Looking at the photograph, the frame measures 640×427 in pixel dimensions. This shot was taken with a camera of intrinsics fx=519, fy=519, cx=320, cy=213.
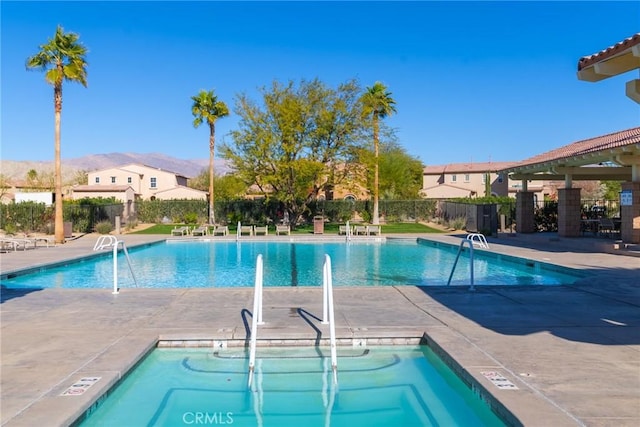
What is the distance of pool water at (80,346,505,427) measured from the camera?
4770mm

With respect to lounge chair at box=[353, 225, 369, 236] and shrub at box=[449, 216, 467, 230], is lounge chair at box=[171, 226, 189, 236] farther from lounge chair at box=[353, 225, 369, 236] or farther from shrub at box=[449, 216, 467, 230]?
shrub at box=[449, 216, 467, 230]

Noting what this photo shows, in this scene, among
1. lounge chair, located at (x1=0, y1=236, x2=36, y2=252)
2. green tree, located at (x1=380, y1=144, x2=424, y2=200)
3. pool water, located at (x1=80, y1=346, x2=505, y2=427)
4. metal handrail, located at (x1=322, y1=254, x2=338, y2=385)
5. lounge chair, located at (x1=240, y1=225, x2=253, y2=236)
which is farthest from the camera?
green tree, located at (x1=380, y1=144, x2=424, y2=200)

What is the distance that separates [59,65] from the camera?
76.9ft

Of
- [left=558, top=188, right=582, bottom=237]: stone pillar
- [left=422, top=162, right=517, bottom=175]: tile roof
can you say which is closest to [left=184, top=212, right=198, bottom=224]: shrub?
[left=558, top=188, right=582, bottom=237]: stone pillar

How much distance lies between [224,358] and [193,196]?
51.4m

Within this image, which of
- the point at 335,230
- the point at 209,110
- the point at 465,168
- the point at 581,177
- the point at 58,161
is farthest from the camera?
the point at 465,168

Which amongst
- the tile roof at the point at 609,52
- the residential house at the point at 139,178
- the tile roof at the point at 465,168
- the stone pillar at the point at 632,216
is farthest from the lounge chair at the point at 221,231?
the tile roof at the point at 465,168

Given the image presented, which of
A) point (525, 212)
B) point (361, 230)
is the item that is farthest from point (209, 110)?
point (525, 212)

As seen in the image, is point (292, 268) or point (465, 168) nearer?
point (292, 268)

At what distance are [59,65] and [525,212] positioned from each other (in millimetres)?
22322

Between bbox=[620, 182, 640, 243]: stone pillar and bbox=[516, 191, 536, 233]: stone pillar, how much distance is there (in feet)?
22.7

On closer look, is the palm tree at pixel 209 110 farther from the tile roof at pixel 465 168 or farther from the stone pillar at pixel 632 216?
the tile roof at pixel 465 168

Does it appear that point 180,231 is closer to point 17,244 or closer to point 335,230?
point 17,244

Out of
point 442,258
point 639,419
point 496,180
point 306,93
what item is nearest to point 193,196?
point 306,93
